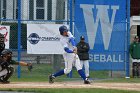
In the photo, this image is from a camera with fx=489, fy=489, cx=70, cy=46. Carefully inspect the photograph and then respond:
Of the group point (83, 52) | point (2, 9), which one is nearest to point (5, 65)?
point (83, 52)

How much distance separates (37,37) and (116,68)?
3.73 metres

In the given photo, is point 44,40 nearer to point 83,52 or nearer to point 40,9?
point 83,52

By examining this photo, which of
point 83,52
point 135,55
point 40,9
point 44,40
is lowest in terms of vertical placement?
point 135,55

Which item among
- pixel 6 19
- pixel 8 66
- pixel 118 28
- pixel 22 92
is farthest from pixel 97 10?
pixel 22 92

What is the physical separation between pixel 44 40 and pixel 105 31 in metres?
2.71

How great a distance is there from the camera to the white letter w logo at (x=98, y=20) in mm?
21219

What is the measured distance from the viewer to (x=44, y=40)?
20.9 meters

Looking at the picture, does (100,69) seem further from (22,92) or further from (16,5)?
(22,92)

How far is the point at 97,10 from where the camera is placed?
69.8 ft

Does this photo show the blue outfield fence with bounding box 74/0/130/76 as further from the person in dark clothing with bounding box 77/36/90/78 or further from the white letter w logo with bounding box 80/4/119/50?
the person in dark clothing with bounding box 77/36/90/78

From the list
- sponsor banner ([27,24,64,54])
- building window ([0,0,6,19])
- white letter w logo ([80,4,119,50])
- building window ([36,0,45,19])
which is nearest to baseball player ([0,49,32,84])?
sponsor banner ([27,24,64,54])

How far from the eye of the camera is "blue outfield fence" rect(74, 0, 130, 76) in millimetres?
21219

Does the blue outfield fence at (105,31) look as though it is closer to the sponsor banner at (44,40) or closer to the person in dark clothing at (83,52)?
the person in dark clothing at (83,52)

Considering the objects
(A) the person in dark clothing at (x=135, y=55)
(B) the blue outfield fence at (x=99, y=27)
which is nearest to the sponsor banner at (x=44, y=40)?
(B) the blue outfield fence at (x=99, y=27)
